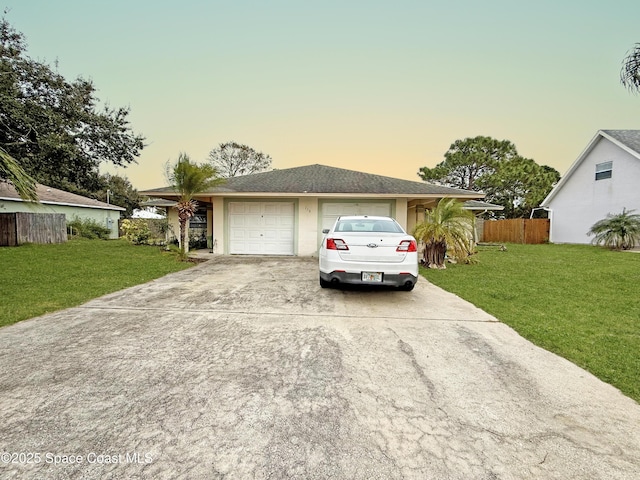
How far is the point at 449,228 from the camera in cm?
926

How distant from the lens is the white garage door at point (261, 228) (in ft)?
41.0

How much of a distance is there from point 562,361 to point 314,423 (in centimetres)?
289

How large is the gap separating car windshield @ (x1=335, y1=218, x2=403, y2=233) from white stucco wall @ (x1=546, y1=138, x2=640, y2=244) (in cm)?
1739

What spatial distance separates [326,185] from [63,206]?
73.0ft

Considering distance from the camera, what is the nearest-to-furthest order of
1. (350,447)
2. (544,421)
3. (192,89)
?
(350,447) < (544,421) < (192,89)

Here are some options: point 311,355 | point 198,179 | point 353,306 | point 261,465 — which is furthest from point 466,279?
point 198,179

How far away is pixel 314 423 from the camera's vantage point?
82.0 inches

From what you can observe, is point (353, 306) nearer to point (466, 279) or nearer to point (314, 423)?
point (314, 423)

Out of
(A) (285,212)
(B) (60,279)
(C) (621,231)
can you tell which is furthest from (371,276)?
(C) (621,231)

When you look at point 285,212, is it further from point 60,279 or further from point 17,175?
point 17,175

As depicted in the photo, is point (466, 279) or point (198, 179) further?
point (198, 179)

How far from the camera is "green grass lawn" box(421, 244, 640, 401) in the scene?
329 cm

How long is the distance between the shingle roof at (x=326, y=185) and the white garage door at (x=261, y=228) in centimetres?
86

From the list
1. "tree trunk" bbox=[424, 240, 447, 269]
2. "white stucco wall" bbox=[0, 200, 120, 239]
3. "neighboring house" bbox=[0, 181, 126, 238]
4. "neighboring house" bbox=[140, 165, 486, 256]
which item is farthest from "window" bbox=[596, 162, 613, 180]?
"white stucco wall" bbox=[0, 200, 120, 239]
